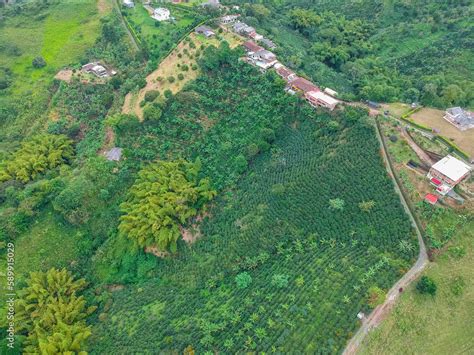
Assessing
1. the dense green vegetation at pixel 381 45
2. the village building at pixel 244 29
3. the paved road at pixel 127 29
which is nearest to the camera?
the dense green vegetation at pixel 381 45

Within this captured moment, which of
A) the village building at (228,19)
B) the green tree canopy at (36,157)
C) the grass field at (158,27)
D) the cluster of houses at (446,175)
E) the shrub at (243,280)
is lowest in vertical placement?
the green tree canopy at (36,157)

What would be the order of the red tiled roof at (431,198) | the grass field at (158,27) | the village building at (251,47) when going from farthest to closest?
the grass field at (158,27)
the village building at (251,47)
the red tiled roof at (431,198)

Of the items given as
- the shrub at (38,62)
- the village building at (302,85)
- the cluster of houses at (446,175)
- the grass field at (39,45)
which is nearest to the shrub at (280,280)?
the cluster of houses at (446,175)

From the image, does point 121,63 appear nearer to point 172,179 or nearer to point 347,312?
point 172,179

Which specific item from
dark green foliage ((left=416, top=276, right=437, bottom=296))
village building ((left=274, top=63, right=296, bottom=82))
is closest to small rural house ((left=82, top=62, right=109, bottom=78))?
village building ((left=274, top=63, right=296, bottom=82))

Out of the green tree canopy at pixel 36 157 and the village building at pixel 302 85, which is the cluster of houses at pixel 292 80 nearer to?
the village building at pixel 302 85

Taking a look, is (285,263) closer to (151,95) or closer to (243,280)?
(243,280)
